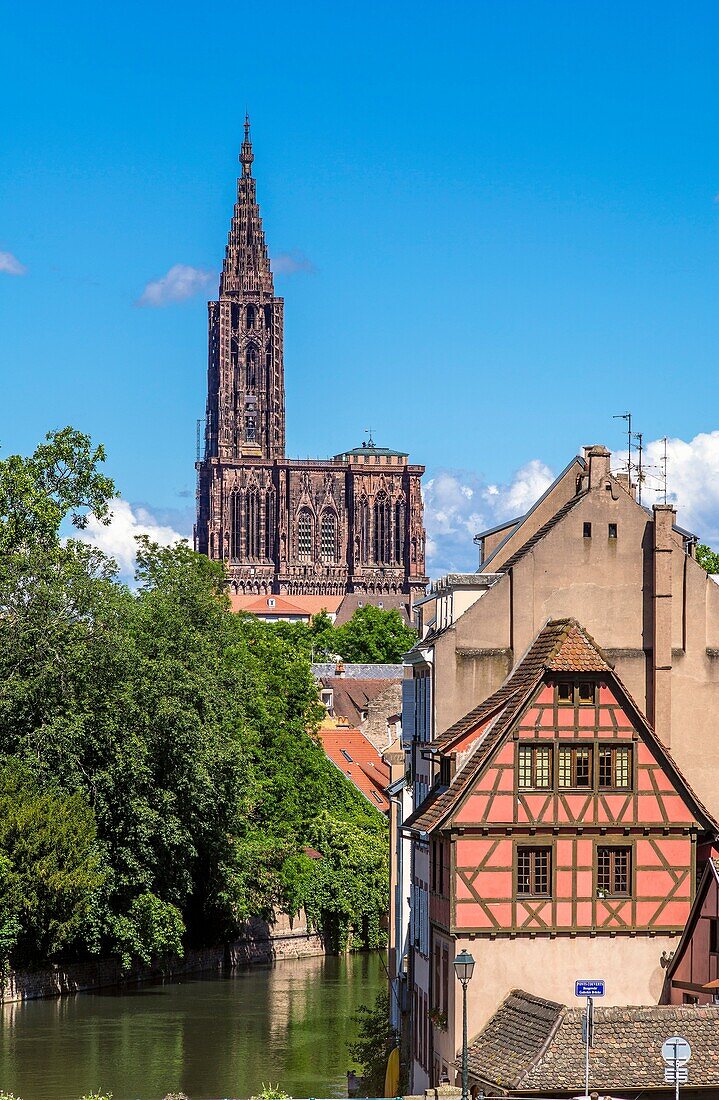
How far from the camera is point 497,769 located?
3878 cm

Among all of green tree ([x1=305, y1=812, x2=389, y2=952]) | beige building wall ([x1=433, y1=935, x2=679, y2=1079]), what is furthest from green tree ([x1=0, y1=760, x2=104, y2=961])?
beige building wall ([x1=433, y1=935, x2=679, y2=1079])

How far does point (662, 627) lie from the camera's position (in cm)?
4366

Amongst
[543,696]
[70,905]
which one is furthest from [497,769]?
[70,905]

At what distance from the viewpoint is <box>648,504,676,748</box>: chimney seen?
4353 centimetres

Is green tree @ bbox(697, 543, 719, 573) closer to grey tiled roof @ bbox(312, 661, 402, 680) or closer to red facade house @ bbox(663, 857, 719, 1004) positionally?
red facade house @ bbox(663, 857, 719, 1004)

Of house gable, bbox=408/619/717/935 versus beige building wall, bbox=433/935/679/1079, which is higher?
house gable, bbox=408/619/717/935

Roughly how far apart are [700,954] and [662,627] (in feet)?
26.3

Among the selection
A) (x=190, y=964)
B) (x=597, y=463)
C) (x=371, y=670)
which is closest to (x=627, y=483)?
(x=597, y=463)

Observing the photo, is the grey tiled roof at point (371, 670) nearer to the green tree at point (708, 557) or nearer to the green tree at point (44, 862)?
the green tree at point (708, 557)

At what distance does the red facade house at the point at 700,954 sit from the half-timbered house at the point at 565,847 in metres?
0.45

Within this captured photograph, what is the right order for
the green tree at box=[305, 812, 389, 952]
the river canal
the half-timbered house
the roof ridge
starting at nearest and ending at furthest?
1. the half-timbered house
2. the roof ridge
3. the river canal
4. the green tree at box=[305, 812, 389, 952]

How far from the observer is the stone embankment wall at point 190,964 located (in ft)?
218

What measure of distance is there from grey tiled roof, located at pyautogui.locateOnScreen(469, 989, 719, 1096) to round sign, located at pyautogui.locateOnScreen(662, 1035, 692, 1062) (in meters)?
1.85

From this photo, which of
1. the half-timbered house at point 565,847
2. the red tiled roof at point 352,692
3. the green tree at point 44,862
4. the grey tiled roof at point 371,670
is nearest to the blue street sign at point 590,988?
the half-timbered house at point 565,847
